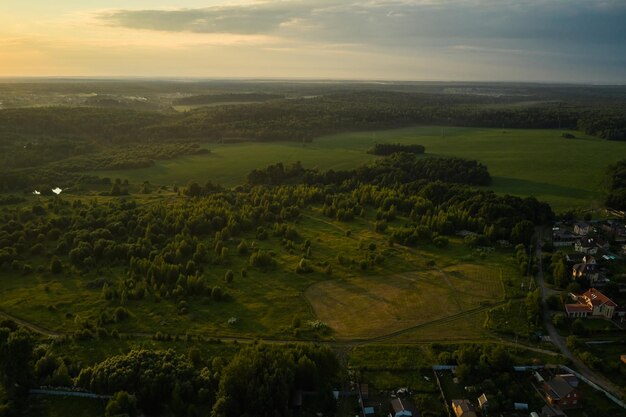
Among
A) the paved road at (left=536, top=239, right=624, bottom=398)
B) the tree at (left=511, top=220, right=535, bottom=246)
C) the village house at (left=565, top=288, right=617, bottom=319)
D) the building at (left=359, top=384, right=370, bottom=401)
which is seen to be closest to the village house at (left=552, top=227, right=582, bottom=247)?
the tree at (left=511, top=220, right=535, bottom=246)

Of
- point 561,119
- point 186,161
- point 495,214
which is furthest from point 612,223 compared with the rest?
point 561,119

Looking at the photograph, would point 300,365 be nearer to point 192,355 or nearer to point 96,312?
point 192,355

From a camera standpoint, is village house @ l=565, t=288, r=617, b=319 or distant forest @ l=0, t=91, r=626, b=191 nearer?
village house @ l=565, t=288, r=617, b=319

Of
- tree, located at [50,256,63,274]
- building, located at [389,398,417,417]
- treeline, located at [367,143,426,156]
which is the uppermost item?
treeline, located at [367,143,426,156]

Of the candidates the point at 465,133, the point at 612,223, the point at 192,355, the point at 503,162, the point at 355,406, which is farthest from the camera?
the point at 465,133

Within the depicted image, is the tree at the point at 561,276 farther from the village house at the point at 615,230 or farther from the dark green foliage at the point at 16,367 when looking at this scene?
the dark green foliage at the point at 16,367

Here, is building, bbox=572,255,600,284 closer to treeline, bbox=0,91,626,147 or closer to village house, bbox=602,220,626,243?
village house, bbox=602,220,626,243

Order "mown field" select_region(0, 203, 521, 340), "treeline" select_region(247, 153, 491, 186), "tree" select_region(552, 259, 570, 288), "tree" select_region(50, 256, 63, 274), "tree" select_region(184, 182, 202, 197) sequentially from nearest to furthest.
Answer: "mown field" select_region(0, 203, 521, 340), "tree" select_region(552, 259, 570, 288), "tree" select_region(50, 256, 63, 274), "tree" select_region(184, 182, 202, 197), "treeline" select_region(247, 153, 491, 186)
